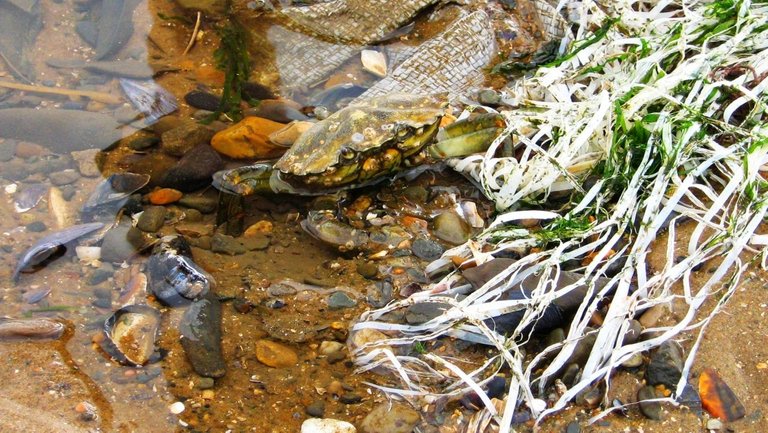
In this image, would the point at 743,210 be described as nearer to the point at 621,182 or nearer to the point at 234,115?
the point at 621,182

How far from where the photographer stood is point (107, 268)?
3293 mm

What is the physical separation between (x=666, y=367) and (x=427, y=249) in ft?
3.97

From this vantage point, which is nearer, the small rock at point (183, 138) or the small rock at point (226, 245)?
the small rock at point (226, 245)

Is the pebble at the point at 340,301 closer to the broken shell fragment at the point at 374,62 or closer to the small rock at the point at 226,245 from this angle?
the small rock at the point at 226,245

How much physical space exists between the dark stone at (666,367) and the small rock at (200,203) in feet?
7.25

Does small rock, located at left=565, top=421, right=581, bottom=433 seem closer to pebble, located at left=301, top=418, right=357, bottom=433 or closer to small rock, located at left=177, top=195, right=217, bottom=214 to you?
pebble, located at left=301, top=418, right=357, bottom=433

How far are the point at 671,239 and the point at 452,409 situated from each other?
1146mm

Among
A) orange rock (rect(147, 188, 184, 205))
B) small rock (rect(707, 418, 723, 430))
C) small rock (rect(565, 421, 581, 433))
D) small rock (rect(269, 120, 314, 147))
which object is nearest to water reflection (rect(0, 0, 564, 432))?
orange rock (rect(147, 188, 184, 205))

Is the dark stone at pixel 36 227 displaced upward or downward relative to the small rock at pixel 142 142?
downward

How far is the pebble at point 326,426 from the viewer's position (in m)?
2.63

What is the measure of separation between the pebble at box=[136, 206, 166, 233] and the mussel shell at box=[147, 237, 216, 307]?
0.24m

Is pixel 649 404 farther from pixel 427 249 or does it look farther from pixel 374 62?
pixel 374 62

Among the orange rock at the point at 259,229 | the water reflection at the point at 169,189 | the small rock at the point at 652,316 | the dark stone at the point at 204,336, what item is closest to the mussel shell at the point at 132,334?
the water reflection at the point at 169,189

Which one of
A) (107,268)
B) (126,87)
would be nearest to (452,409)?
(107,268)
